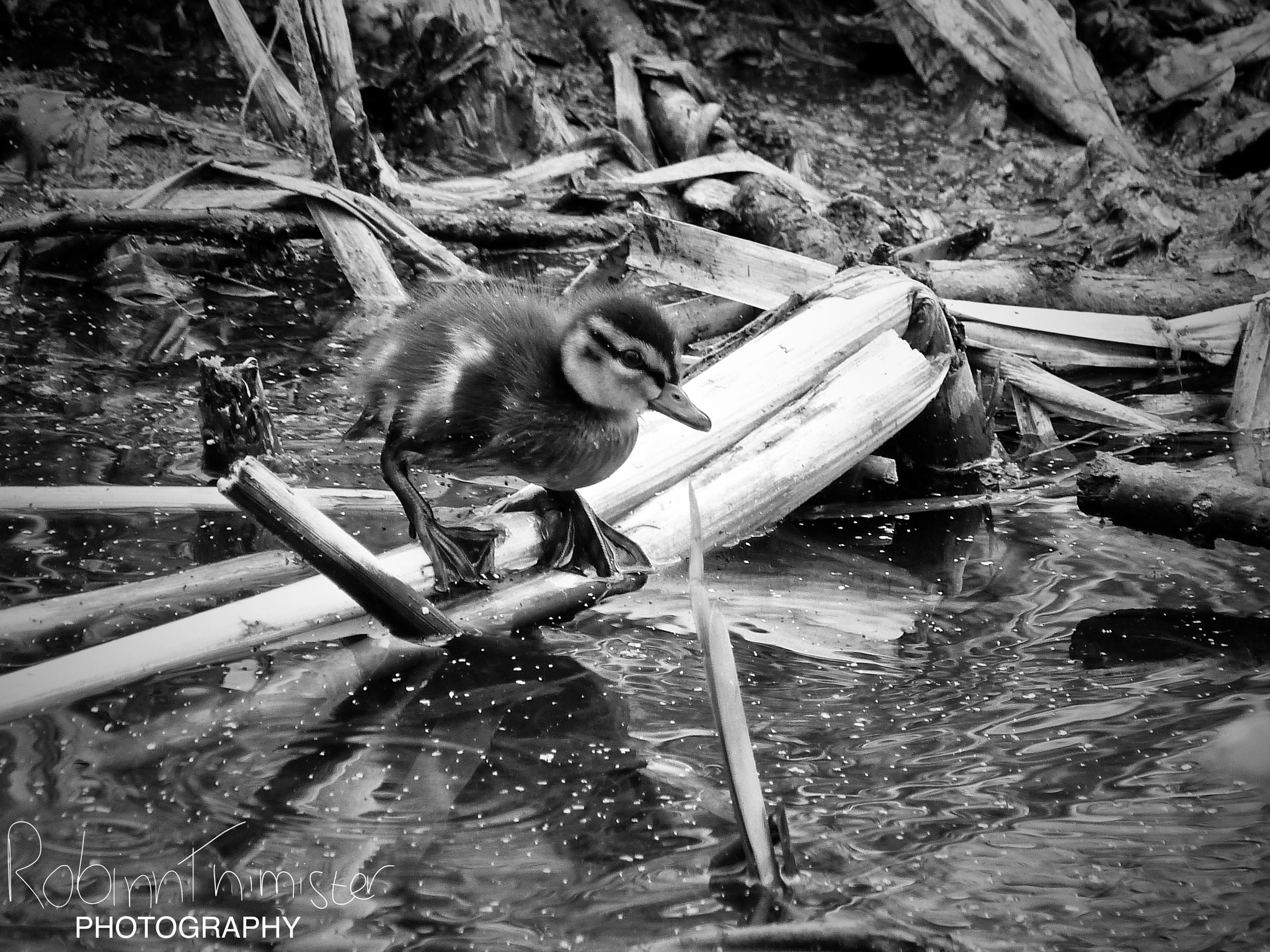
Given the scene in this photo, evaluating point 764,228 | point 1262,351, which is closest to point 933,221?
point 764,228

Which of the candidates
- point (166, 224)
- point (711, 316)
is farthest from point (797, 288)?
point (166, 224)

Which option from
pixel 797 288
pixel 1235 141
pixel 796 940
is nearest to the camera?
pixel 796 940

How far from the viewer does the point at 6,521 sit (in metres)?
3.08

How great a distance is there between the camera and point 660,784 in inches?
92.5

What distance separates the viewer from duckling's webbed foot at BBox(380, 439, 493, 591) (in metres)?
2.75

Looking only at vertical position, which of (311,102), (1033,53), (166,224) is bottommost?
(166,224)

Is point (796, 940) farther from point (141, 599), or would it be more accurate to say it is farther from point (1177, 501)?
point (1177, 501)

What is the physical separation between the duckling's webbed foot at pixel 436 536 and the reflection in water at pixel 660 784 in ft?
0.54

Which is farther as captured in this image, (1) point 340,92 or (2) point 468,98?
(2) point 468,98

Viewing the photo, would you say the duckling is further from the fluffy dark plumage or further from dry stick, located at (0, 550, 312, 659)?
dry stick, located at (0, 550, 312, 659)

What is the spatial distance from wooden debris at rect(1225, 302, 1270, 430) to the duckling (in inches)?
105

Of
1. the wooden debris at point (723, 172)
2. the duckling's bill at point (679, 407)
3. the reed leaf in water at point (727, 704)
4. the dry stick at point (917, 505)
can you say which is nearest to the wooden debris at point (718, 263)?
the dry stick at point (917, 505)

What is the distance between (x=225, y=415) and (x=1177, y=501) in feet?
7.74

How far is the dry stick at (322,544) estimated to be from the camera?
7.40 ft
